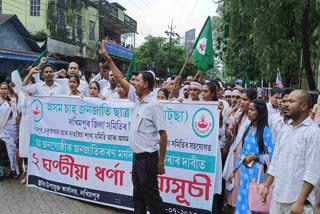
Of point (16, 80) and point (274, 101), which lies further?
point (16, 80)

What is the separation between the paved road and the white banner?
0.34 ft

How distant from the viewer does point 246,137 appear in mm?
A: 3609

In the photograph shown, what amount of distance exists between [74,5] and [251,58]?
46.2 feet

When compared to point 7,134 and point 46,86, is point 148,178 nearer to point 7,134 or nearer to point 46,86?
point 46,86

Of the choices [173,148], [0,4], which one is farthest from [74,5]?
[173,148]

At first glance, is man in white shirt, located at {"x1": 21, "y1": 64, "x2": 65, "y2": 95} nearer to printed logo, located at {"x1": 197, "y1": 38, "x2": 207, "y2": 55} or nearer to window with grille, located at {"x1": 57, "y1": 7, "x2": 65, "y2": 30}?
printed logo, located at {"x1": 197, "y1": 38, "x2": 207, "y2": 55}

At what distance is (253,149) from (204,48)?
7.09ft

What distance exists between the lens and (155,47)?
4056 centimetres

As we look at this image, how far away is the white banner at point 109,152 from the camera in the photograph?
3801 mm

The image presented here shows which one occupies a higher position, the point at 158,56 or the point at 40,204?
the point at 158,56

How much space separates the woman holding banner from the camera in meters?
5.48

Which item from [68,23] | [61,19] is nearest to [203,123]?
[61,19]

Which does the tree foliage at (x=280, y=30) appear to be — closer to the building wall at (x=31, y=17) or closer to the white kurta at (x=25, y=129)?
the white kurta at (x=25, y=129)

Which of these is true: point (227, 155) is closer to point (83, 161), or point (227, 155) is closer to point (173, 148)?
point (173, 148)
